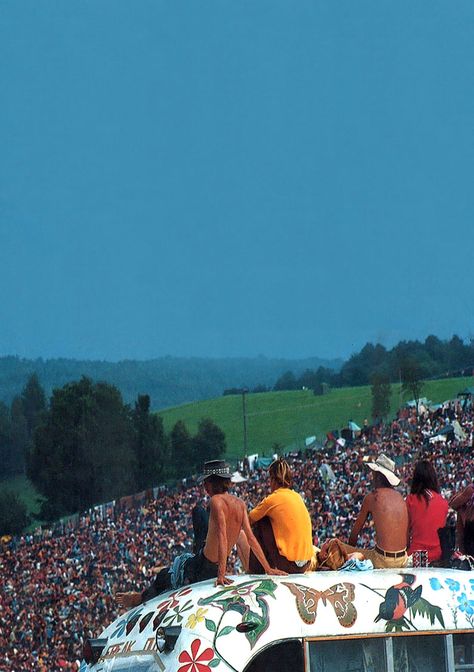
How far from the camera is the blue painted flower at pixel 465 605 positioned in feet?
34.0

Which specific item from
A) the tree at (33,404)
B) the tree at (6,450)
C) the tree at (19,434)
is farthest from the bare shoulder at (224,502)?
the tree at (6,450)

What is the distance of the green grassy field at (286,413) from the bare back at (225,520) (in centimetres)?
6765

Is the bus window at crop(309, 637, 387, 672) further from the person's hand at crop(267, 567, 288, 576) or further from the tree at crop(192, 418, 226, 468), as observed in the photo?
the tree at crop(192, 418, 226, 468)

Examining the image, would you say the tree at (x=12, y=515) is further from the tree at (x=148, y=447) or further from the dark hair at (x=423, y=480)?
the dark hair at (x=423, y=480)

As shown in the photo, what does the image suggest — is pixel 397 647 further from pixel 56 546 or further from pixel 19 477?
pixel 19 477

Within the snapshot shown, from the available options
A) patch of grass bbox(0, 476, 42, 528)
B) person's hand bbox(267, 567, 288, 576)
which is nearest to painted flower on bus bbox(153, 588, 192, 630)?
person's hand bbox(267, 567, 288, 576)

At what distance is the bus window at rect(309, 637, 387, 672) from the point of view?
986cm

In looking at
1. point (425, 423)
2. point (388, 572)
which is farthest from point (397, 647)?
point (425, 423)

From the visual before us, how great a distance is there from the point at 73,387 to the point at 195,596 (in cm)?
9180

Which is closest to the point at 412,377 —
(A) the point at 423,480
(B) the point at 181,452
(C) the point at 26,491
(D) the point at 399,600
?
(B) the point at 181,452

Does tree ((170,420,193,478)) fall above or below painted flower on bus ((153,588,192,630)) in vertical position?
above

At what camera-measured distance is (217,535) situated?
35.0 feet

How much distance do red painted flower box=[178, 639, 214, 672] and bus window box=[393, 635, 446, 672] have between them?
46.1 inches

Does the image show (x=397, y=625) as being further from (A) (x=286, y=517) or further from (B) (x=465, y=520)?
(B) (x=465, y=520)
